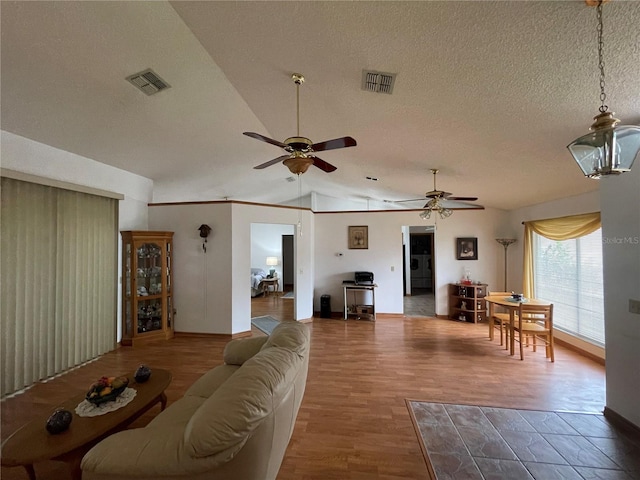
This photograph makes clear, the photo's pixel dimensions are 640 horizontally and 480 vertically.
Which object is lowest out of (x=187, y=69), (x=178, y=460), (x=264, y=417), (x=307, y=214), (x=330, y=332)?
(x=330, y=332)

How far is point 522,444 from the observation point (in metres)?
2.12

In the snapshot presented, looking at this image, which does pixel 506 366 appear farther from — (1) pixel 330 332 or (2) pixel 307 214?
(2) pixel 307 214

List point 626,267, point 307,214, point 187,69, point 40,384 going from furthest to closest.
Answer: point 307,214 < point 40,384 < point 187,69 < point 626,267

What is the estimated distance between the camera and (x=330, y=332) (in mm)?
5035

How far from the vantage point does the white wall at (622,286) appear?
2.19 metres

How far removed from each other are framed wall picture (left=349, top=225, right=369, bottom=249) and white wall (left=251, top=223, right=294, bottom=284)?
3584 mm

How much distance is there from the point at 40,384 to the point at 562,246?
24.7ft

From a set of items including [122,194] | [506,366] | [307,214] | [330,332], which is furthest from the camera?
[307,214]

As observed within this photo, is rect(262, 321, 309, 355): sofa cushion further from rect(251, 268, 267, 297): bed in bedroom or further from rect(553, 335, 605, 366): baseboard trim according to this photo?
rect(251, 268, 267, 297): bed in bedroom

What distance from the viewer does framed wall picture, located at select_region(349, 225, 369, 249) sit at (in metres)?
6.39

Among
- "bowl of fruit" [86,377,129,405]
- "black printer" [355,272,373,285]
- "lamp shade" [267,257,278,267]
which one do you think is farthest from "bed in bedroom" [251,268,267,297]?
"bowl of fruit" [86,377,129,405]

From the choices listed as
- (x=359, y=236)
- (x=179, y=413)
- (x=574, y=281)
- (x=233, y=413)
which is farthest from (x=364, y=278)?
(x=233, y=413)

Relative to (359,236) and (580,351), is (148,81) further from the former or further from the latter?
(580,351)

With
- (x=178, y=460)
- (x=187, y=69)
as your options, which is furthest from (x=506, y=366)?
(x=187, y=69)
